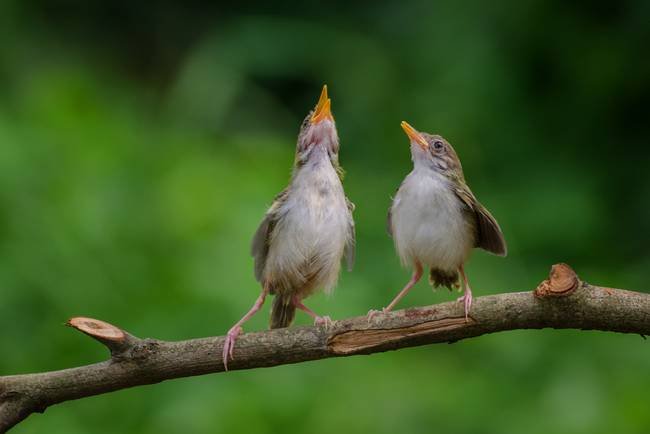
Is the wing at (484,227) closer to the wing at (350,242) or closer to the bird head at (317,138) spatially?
the wing at (350,242)

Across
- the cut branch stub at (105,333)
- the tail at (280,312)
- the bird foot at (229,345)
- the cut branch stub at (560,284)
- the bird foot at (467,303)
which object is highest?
the tail at (280,312)

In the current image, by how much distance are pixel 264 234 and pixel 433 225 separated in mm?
756

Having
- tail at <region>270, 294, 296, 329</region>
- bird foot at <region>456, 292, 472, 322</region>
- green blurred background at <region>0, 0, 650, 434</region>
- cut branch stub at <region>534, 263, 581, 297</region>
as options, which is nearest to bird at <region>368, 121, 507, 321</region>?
bird foot at <region>456, 292, 472, 322</region>

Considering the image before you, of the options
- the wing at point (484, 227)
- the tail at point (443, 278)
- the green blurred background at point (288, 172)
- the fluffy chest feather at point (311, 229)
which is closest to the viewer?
the wing at point (484, 227)

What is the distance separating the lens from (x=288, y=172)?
7.21 metres

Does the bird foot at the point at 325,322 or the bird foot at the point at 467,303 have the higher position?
the bird foot at the point at 467,303

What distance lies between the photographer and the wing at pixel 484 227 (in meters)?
4.04

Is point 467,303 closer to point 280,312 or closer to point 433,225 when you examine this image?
point 433,225

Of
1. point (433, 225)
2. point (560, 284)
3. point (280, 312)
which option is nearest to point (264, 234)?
point (280, 312)

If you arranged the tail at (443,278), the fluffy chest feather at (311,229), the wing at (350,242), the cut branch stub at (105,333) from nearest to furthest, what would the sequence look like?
the cut branch stub at (105,333)
the fluffy chest feather at (311,229)
the wing at (350,242)
the tail at (443,278)

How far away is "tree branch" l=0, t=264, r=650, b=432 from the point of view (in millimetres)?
3580

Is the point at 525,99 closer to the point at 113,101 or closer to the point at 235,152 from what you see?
the point at 235,152

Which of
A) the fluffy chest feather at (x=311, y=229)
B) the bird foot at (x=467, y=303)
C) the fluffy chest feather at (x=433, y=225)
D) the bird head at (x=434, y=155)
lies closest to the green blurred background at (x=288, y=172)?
the fluffy chest feather at (x=311, y=229)

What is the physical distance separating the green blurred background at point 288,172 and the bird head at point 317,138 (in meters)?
1.79
